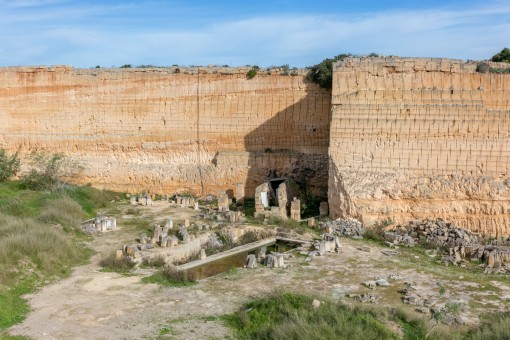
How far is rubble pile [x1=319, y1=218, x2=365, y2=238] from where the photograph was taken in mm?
13602

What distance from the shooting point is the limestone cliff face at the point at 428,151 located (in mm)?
13680

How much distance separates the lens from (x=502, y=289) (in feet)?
Result: 32.0

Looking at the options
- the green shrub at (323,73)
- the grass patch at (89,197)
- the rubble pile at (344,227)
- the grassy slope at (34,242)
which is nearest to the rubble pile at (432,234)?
the rubble pile at (344,227)

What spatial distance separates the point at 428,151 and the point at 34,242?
995 centimetres

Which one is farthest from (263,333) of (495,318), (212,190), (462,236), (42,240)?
(212,190)

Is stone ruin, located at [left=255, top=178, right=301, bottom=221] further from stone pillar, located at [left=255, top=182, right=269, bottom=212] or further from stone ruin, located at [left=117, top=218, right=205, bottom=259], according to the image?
stone ruin, located at [left=117, top=218, right=205, bottom=259]

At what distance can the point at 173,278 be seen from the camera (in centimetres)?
1023

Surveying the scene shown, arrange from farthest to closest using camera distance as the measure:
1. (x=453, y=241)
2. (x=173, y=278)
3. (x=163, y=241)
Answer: (x=453, y=241)
(x=163, y=241)
(x=173, y=278)

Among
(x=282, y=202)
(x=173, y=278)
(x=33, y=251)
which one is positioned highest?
(x=282, y=202)

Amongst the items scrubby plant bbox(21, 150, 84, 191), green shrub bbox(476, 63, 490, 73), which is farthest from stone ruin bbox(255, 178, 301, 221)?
scrubby plant bbox(21, 150, 84, 191)

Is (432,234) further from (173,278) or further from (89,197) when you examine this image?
(89,197)

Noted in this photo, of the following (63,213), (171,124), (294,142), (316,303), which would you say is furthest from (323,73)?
(316,303)

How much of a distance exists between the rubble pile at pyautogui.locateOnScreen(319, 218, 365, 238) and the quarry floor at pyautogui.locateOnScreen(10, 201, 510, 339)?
1.41 metres

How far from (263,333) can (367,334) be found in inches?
60.1
